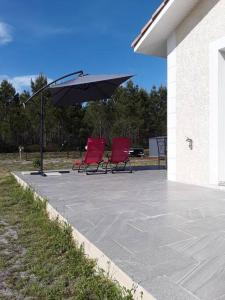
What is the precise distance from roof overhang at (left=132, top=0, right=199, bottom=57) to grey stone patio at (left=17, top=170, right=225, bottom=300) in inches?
135

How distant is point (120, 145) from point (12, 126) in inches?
822

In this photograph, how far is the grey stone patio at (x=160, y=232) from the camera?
2.17 m

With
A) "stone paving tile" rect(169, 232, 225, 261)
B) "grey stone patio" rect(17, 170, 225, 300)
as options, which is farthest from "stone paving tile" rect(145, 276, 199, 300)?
"stone paving tile" rect(169, 232, 225, 261)

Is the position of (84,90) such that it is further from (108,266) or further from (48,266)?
(108,266)

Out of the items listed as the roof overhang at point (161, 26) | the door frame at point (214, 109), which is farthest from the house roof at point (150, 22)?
the door frame at point (214, 109)

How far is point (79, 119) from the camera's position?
98.1 feet

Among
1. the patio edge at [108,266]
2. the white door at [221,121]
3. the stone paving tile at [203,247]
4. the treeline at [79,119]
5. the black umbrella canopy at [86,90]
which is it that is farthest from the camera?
the treeline at [79,119]

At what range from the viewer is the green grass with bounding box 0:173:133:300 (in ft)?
8.04

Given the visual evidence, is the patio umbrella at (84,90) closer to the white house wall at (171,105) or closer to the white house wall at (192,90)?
the white house wall at (171,105)

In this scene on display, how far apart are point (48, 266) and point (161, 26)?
565 centimetres

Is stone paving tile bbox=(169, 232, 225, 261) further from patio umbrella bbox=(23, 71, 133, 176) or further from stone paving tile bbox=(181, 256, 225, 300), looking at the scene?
patio umbrella bbox=(23, 71, 133, 176)

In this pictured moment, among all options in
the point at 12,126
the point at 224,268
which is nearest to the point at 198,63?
the point at 224,268

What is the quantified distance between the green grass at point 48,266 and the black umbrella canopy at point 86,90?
5.75 meters

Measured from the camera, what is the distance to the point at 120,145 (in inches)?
374
